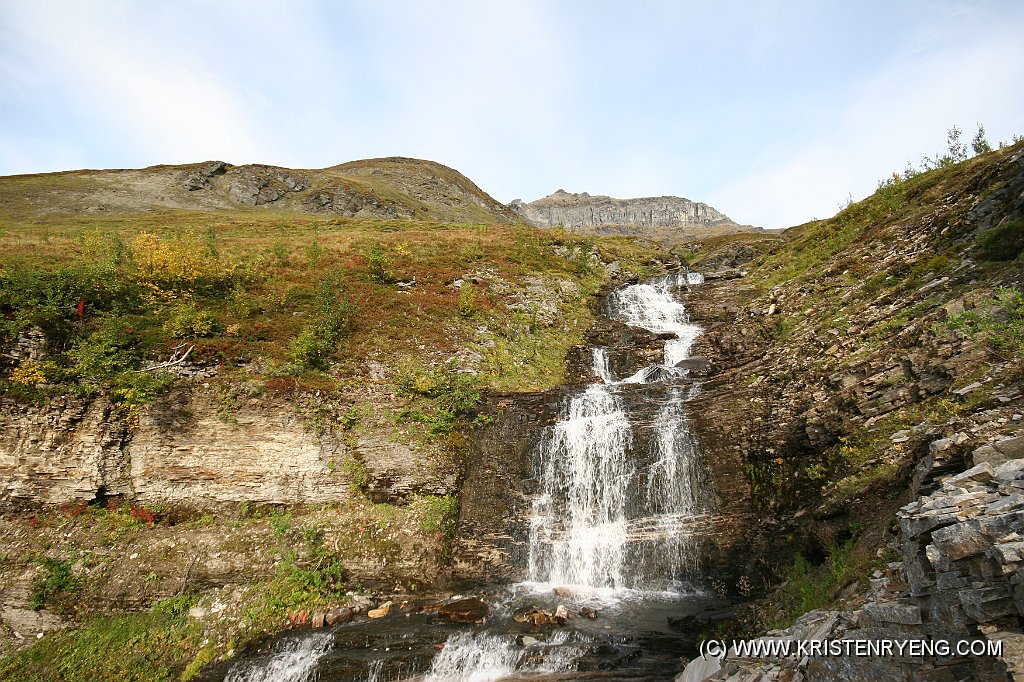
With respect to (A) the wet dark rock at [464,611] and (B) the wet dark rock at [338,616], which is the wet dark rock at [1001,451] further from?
(B) the wet dark rock at [338,616]

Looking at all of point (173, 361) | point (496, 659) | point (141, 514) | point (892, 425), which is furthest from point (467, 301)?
point (892, 425)

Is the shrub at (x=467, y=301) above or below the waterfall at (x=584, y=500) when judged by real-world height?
above

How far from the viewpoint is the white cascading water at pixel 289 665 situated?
37.5ft

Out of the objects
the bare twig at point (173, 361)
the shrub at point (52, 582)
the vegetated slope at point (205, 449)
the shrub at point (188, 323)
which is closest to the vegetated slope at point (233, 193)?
the vegetated slope at point (205, 449)

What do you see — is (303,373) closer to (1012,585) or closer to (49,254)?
(49,254)

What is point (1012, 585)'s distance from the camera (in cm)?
516

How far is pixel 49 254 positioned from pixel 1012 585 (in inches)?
1364

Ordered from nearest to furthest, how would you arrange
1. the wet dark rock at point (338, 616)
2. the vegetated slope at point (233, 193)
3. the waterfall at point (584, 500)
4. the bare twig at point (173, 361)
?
the wet dark rock at point (338, 616)
the waterfall at point (584, 500)
the bare twig at point (173, 361)
the vegetated slope at point (233, 193)

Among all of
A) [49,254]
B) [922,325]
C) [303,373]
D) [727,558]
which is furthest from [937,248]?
[49,254]

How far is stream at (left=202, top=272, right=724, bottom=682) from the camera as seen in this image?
36.0 feet

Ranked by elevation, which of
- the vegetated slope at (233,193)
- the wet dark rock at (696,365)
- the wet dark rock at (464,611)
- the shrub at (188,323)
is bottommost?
→ the wet dark rock at (464,611)

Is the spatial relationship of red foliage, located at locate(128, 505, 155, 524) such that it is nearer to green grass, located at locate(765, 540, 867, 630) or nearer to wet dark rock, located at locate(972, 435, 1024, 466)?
green grass, located at locate(765, 540, 867, 630)

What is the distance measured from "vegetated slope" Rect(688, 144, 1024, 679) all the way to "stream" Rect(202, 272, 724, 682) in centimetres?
154

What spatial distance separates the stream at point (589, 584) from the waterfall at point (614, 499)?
3 centimetres
